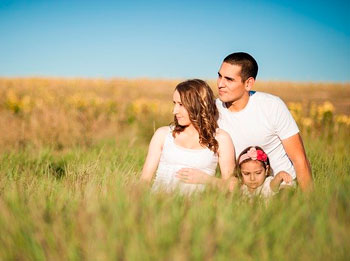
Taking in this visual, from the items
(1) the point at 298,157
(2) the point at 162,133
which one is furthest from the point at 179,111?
(1) the point at 298,157

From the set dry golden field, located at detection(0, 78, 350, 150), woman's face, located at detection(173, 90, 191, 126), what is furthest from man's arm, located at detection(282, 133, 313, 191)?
dry golden field, located at detection(0, 78, 350, 150)

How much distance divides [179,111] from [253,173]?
0.94m

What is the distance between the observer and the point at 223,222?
5.93 ft

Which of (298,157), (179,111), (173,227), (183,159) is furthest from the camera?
(298,157)

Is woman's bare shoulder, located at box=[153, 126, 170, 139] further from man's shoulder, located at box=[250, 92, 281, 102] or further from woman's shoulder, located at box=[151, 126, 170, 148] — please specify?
man's shoulder, located at box=[250, 92, 281, 102]

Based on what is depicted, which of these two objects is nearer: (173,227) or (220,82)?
(173,227)

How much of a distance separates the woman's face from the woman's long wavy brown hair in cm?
3

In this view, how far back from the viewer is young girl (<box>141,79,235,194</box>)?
338cm

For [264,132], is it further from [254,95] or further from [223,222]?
[223,222]

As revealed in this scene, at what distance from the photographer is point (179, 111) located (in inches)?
134

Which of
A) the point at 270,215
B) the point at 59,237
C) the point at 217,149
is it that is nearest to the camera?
the point at 59,237

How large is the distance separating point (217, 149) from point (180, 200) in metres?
1.29

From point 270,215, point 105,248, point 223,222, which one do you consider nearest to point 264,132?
point 270,215

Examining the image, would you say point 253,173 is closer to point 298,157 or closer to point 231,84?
point 298,157
